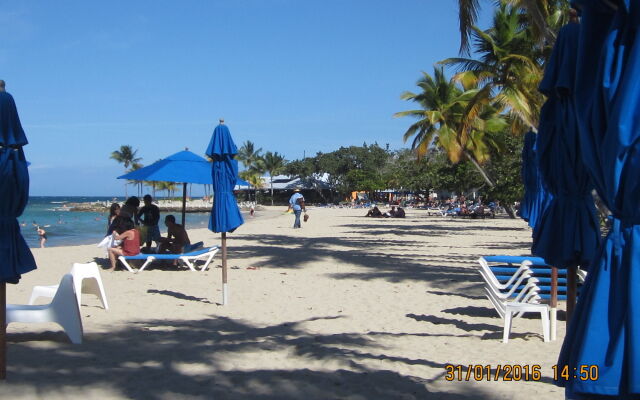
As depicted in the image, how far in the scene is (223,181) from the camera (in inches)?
316

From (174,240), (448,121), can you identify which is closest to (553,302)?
(174,240)

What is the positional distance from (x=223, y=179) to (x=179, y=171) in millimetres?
3615

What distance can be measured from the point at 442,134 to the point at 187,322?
23.6 metres

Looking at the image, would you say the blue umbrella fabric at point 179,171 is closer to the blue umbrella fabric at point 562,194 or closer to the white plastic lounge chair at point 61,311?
the white plastic lounge chair at point 61,311

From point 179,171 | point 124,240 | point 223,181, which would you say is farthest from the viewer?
point 179,171

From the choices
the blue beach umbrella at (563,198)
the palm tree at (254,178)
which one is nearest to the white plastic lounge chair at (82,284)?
the blue beach umbrella at (563,198)

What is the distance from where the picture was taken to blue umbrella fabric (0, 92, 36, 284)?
4.23m

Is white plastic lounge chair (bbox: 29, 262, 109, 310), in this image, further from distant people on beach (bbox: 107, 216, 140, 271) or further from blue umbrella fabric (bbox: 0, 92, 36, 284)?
distant people on beach (bbox: 107, 216, 140, 271)

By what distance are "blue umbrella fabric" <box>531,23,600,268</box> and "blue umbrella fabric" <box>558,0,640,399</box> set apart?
42.2 inches

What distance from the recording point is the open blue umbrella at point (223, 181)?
7.96m

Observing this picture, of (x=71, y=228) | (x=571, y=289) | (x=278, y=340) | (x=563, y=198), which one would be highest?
(x=563, y=198)

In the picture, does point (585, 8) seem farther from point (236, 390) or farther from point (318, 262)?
point (318, 262)

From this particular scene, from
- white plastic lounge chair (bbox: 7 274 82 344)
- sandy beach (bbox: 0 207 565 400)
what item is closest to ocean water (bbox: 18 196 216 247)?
sandy beach (bbox: 0 207 565 400)

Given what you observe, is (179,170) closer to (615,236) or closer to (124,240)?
(124,240)
